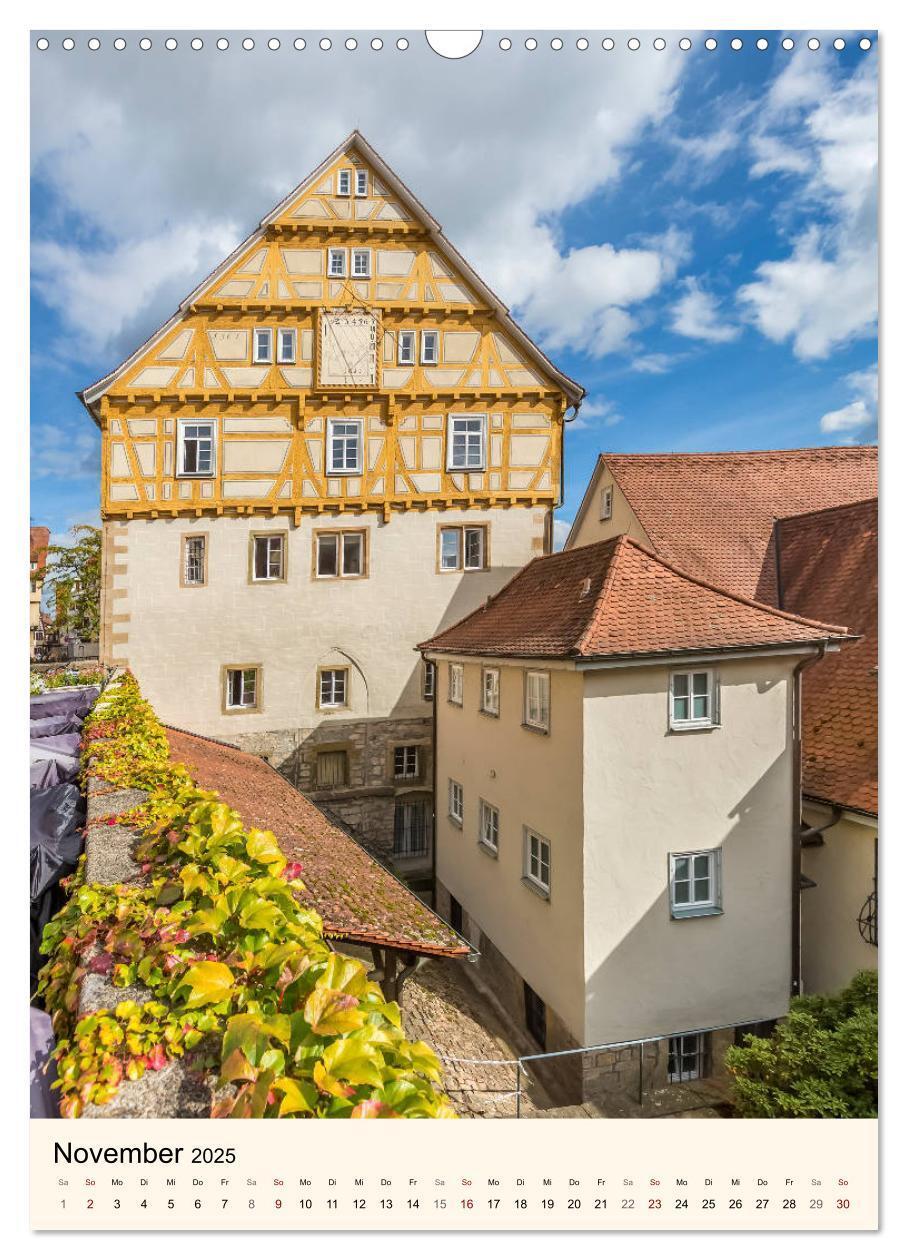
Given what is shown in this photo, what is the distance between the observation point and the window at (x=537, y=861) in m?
5.28

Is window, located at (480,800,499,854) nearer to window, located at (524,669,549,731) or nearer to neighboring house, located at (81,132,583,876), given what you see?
window, located at (524,669,549,731)

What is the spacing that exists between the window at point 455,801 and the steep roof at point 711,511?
326 cm

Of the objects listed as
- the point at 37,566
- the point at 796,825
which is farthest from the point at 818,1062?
the point at 37,566

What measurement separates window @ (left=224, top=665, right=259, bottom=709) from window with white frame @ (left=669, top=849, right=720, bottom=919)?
14.7ft

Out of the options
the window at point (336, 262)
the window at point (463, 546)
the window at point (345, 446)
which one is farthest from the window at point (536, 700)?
the window at point (336, 262)

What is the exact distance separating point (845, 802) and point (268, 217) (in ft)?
18.1

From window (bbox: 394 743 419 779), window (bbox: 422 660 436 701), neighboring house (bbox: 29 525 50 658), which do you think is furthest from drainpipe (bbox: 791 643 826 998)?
neighboring house (bbox: 29 525 50 658)

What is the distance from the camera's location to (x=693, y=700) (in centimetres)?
497

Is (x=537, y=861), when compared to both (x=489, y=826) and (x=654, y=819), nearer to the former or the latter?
(x=489, y=826)

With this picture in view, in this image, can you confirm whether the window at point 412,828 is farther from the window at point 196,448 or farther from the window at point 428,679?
the window at point 196,448

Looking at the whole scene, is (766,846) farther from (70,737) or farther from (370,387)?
(370,387)

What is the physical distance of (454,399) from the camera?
23.1ft

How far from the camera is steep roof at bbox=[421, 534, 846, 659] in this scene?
15.9ft
